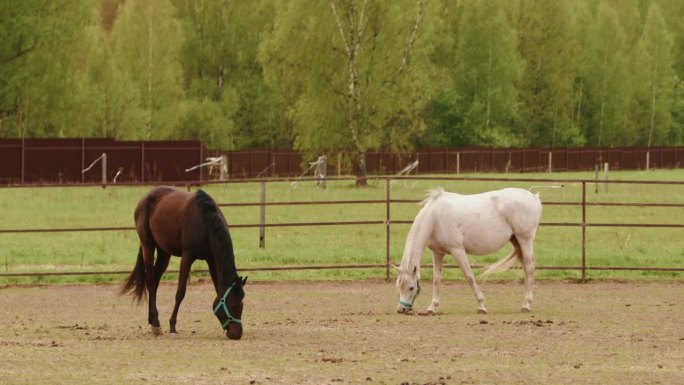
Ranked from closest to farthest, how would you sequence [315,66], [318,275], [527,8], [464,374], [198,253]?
[464,374] → [198,253] → [318,275] → [315,66] → [527,8]

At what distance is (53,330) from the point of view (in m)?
12.3

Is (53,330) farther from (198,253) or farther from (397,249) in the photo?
(397,249)

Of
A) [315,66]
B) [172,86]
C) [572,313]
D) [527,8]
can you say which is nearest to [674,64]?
[527,8]

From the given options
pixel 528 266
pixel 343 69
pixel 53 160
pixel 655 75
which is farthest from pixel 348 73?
pixel 655 75

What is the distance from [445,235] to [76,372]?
18.9ft

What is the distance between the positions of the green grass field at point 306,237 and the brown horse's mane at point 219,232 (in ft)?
20.0

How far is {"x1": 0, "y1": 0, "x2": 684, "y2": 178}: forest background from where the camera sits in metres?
44.7

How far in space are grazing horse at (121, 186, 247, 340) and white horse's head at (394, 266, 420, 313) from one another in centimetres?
240

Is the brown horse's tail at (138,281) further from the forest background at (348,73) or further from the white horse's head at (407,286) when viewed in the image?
the forest background at (348,73)

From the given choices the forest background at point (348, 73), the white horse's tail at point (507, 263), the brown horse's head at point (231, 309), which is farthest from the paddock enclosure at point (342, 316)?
the forest background at point (348, 73)

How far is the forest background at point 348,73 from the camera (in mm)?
44719

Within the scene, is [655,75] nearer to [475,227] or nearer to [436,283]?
[475,227]

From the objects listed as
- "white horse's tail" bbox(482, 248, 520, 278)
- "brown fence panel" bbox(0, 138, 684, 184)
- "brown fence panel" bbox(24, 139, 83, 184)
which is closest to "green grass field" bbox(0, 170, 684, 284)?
"white horse's tail" bbox(482, 248, 520, 278)

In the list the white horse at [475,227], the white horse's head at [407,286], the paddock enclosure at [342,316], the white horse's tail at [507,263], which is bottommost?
the paddock enclosure at [342,316]
